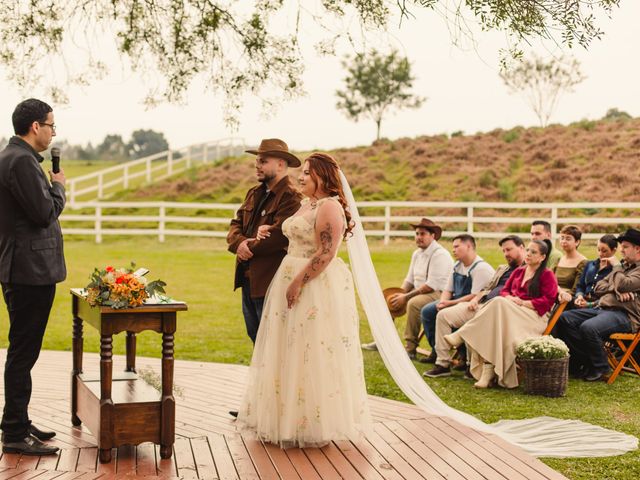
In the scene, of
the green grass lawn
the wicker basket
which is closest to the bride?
the green grass lawn

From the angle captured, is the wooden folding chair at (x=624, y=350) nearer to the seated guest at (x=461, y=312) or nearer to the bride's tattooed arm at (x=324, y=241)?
the seated guest at (x=461, y=312)

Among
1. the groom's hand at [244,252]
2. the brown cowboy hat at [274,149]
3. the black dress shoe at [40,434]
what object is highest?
the brown cowboy hat at [274,149]

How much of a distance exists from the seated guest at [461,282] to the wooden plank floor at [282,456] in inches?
97.2

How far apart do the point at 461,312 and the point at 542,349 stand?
115 cm

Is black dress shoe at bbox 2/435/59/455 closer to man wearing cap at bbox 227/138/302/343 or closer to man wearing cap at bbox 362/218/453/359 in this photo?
man wearing cap at bbox 227/138/302/343

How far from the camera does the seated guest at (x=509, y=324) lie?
26.0 ft

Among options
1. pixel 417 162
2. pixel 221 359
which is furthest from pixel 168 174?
pixel 221 359

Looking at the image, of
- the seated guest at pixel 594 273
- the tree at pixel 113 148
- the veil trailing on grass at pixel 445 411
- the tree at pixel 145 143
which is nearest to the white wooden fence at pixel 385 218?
the seated guest at pixel 594 273

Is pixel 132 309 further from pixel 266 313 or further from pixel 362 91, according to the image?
pixel 362 91

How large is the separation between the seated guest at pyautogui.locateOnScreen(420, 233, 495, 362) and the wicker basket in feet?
4.49

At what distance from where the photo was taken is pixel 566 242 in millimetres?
9047

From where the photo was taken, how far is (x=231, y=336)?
1155cm

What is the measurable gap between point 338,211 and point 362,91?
35402mm

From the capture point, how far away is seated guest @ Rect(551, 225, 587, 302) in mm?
9016
